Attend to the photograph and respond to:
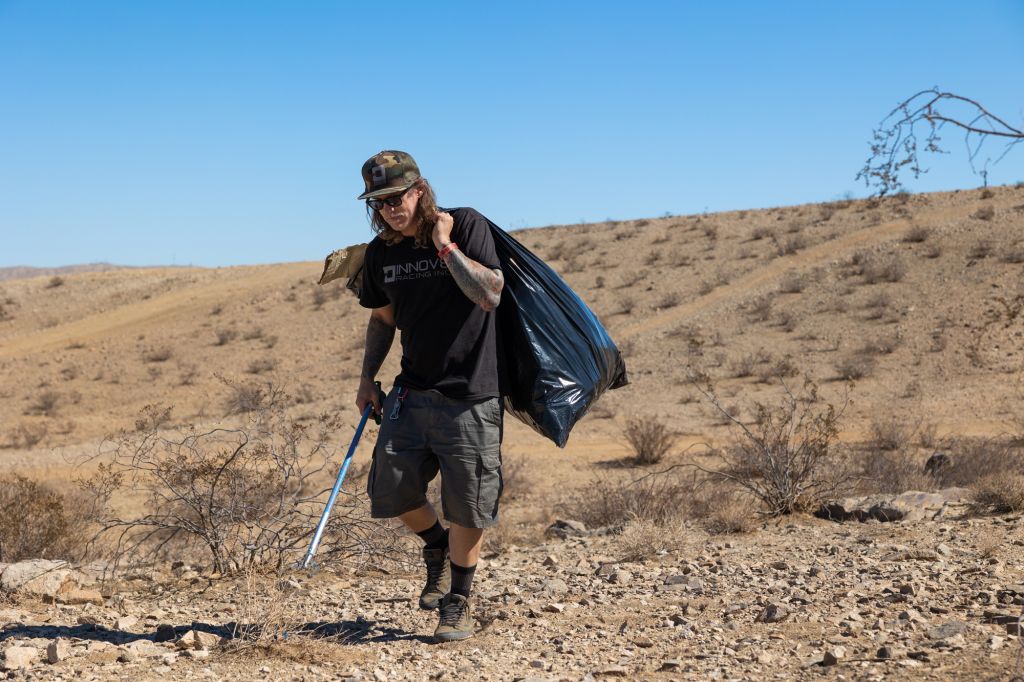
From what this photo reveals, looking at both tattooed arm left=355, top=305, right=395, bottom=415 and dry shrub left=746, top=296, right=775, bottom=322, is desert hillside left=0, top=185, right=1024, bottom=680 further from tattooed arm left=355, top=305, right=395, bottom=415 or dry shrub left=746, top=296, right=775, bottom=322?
tattooed arm left=355, top=305, right=395, bottom=415

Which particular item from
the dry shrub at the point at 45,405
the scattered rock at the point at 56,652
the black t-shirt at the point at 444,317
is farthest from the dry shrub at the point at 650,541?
the dry shrub at the point at 45,405

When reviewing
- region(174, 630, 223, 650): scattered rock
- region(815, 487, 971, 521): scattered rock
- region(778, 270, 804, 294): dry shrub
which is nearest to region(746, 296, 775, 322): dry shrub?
region(778, 270, 804, 294): dry shrub

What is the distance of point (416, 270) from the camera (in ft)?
13.5

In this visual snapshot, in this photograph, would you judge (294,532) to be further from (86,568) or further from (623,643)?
(623,643)

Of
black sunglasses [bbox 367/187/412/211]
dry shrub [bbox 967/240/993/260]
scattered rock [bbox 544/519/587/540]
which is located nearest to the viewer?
black sunglasses [bbox 367/187/412/211]

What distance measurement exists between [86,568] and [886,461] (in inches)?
286

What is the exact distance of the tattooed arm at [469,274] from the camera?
3.87 metres

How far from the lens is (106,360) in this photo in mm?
25359

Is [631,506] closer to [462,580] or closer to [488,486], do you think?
[462,580]

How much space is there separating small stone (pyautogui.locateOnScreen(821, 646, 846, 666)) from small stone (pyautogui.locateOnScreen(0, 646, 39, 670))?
309 cm

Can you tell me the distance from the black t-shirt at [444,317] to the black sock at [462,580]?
771 millimetres

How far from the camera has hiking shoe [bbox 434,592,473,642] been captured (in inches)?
168

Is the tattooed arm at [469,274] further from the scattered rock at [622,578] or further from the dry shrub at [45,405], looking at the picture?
the dry shrub at [45,405]

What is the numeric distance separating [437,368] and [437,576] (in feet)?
3.40
